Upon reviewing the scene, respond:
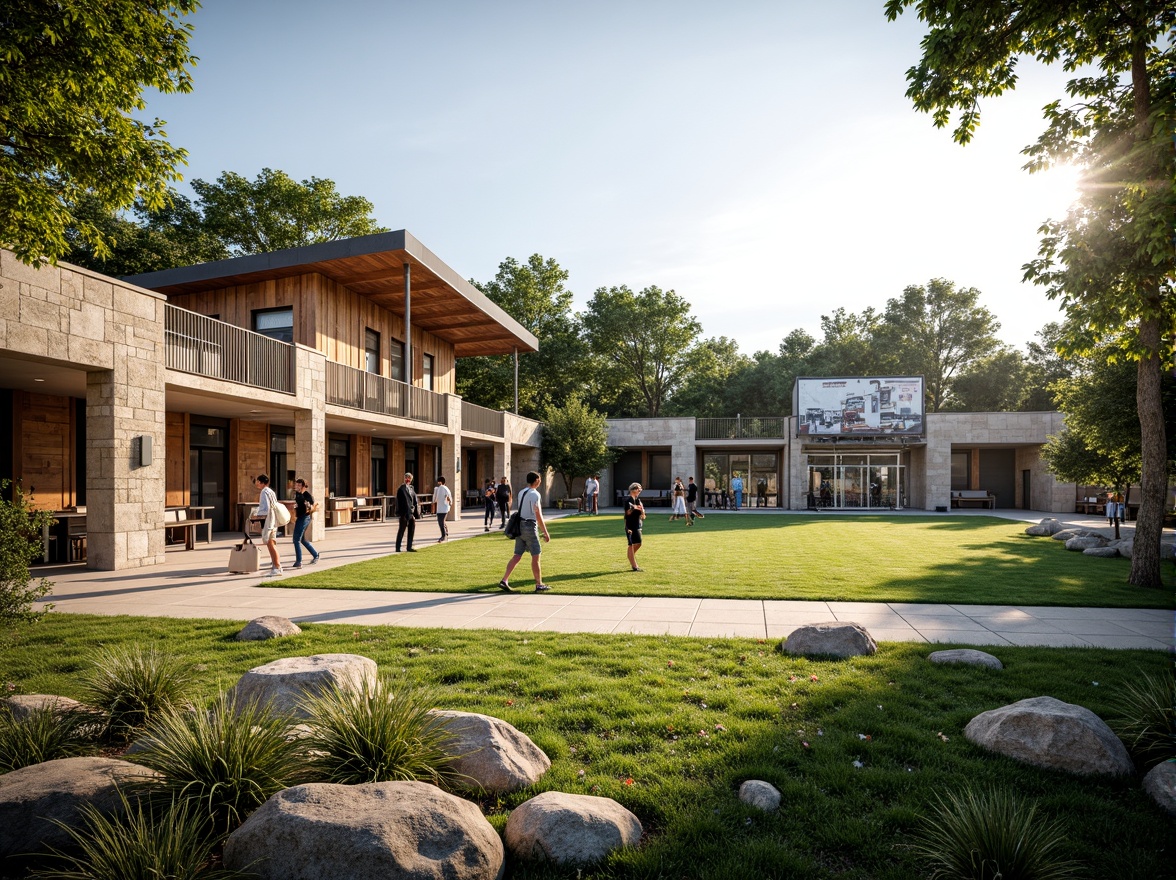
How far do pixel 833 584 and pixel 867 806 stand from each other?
733 centimetres

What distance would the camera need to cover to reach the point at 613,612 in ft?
27.1

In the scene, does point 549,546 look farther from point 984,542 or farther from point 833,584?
point 984,542

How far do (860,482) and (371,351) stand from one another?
2784 centimetres

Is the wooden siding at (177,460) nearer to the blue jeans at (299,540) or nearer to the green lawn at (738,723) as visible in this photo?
the blue jeans at (299,540)

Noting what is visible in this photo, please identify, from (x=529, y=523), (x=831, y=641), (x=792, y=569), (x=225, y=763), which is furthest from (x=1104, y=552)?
(x=225, y=763)

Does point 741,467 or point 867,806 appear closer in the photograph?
point 867,806

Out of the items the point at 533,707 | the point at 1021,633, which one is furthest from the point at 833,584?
the point at 533,707

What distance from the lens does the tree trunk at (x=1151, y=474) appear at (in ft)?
33.0

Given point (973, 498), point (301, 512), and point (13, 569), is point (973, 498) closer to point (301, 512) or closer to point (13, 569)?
point (301, 512)

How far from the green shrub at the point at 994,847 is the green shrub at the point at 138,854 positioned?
3.03 m

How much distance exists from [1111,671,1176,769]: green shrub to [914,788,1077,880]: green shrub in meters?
1.44

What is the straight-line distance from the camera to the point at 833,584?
10.2m

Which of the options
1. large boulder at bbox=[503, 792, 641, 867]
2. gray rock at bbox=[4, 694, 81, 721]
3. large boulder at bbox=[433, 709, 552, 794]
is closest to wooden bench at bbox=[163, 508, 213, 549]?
gray rock at bbox=[4, 694, 81, 721]

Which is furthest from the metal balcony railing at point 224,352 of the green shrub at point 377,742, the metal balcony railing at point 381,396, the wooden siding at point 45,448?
the green shrub at point 377,742
